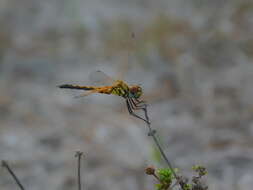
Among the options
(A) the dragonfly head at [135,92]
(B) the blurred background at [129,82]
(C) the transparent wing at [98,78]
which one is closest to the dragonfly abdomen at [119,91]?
(A) the dragonfly head at [135,92]

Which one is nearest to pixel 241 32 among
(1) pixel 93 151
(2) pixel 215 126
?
(2) pixel 215 126

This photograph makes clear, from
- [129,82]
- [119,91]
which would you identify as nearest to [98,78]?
[119,91]

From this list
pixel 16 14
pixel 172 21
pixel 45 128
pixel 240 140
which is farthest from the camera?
pixel 16 14

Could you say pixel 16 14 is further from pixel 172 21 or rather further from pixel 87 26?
pixel 172 21

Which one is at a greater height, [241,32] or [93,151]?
[241,32]

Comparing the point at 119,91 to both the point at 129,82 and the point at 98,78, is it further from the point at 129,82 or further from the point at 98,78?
the point at 129,82

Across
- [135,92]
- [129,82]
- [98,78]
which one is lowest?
[135,92]

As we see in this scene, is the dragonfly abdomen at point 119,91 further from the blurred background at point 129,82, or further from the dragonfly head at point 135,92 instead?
A: the blurred background at point 129,82

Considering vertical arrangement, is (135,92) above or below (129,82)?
below

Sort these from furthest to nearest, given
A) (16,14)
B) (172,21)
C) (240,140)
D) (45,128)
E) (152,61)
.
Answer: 1. (16,14)
2. (172,21)
3. (152,61)
4. (45,128)
5. (240,140)
